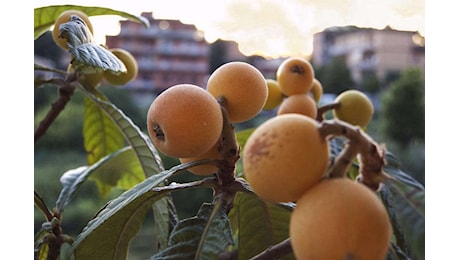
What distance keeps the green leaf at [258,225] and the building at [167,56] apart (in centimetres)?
457

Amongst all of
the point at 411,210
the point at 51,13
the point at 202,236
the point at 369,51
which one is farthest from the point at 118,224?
the point at 369,51

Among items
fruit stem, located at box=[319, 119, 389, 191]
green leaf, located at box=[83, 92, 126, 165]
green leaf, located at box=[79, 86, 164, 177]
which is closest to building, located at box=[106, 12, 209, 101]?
green leaf, located at box=[83, 92, 126, 165]

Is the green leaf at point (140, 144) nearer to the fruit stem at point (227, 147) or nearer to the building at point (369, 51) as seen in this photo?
the fruit stem at point (227, 147)

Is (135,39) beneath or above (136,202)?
above

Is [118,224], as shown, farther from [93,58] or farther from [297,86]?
[297,86]

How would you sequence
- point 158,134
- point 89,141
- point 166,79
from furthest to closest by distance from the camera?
point 166,79 < point 89,141 < point 158,134

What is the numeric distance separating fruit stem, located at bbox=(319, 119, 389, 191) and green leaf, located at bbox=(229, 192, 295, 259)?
239 millimetres

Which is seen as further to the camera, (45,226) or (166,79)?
(166,79)

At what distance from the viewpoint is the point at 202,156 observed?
54 centimetres

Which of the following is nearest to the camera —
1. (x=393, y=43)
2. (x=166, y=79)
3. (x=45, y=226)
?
(x=45, y=226)

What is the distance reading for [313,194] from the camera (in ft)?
1.11
